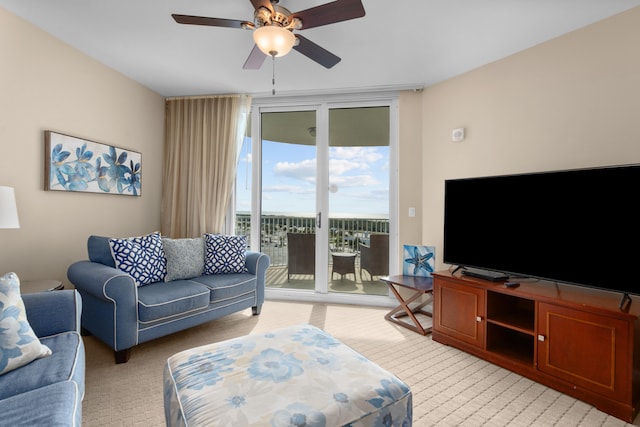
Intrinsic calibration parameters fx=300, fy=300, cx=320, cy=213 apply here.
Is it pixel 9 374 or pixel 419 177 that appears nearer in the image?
pixel 9 374

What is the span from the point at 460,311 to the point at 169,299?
2402 millimetres

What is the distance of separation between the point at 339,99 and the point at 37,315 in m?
3.37

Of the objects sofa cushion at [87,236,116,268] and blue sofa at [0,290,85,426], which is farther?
sofa cushion at [87,236,116,268]

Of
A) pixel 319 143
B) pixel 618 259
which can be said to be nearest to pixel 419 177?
pixel 319 143

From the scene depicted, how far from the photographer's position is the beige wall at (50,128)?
2287 millimetres

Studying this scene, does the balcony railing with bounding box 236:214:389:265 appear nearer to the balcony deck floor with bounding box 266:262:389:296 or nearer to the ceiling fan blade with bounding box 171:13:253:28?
the balcony deck floor with bounding box 266:262:389:296

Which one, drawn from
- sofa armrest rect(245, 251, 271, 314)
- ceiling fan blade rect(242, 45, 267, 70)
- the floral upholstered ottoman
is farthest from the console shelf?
ceiling fan blade rect(242, 45, 267, 70)

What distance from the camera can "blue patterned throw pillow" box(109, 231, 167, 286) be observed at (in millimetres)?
2539

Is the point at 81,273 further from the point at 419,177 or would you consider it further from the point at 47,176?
the point at 419,177

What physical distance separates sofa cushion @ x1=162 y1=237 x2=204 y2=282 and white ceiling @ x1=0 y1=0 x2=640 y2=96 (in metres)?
1.80

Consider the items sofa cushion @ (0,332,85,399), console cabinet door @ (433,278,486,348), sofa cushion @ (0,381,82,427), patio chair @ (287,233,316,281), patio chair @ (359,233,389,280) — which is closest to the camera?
sofa cushion @ (0,381,82,427)

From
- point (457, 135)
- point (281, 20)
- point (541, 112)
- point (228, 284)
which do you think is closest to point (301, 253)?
point (228, 284)

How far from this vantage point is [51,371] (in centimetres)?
133

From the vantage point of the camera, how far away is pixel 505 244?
2439 mm
